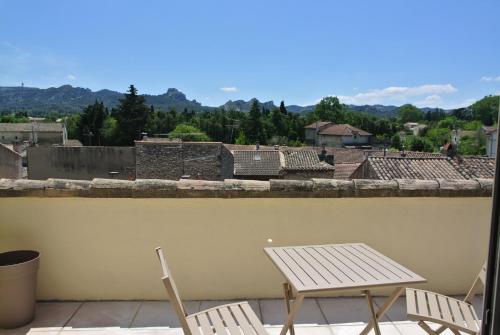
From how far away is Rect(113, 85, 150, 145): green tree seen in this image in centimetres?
6109

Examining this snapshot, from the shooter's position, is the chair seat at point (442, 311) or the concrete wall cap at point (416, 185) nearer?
the chair seat at point (442, 311)

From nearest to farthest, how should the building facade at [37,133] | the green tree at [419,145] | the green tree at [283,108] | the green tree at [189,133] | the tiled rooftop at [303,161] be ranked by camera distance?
the tiled rooftop at [303,161], the green tree at [189,133], the green tree at [419,145], the building facade at [37,133], the green tree at [283,108]

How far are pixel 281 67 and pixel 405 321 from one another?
83267 millimetres

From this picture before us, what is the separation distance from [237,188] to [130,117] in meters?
61.5

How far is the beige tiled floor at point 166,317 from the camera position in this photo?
9.64 ft

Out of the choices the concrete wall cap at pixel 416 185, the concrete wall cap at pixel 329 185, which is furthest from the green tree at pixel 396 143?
the concrete wall cap at pixel 329 185

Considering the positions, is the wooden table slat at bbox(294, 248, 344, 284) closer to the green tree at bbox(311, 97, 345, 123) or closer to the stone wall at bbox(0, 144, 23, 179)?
the stone wall at bbox(0, 144, 23, 179)

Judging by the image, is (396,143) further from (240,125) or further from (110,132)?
(110,132)

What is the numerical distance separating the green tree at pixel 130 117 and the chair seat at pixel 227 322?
6134cm

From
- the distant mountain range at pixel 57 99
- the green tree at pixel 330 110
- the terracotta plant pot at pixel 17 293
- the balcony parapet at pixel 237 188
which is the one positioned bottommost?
the terracotta plant pot at pixel 17 293

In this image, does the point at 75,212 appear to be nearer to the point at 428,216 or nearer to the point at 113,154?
the point at 428,216

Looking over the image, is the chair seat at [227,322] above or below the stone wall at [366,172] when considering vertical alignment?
above

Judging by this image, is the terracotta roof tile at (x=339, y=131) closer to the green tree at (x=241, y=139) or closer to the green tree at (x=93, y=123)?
the green tree at (x=241, y=139)

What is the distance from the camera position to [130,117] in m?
61.3
